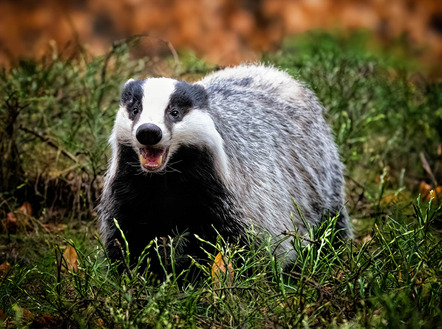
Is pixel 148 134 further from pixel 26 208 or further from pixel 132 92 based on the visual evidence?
pixel 26 208

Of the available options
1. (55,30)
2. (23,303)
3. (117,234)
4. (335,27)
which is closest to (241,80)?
(117,234)

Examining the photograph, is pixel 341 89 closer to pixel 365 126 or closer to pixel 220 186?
pixel 365 126

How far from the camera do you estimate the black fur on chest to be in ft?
9.86

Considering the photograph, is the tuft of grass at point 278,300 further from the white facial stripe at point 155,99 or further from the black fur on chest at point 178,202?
the white facial stripe at point 155,99

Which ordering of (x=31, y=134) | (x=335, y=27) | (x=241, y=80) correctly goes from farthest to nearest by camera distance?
(x=335, y=27), (x=31, y=134), (x=241, y=80)

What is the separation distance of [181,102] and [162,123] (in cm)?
18

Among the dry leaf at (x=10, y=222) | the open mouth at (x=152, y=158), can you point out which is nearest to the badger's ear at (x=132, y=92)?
the open mouth at (x=152, y=158)

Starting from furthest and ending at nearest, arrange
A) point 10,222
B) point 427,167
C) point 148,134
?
point 427,167, point 10,222, point 148,134

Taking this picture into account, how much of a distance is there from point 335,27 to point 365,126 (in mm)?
3391

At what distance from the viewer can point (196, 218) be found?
303 cm

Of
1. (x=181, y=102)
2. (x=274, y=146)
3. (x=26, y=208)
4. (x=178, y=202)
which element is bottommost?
(x=26, y=208)

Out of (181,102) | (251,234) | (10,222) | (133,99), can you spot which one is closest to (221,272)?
(251,234)

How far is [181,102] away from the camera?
2969 millimetres

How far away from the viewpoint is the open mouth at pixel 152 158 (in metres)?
2.84
